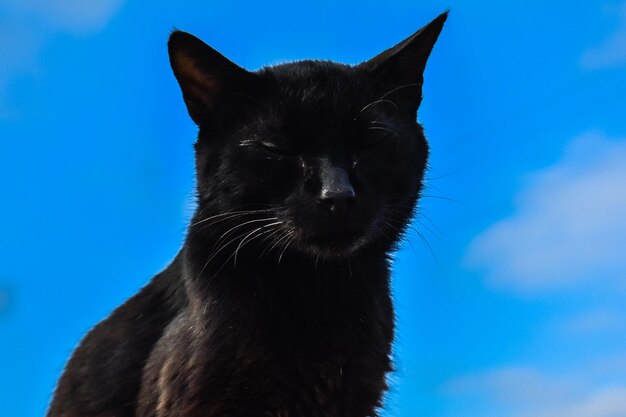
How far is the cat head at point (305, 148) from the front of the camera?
9.92 feet

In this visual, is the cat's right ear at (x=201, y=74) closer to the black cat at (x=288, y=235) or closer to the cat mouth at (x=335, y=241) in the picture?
the black cat at (x=288, y=235)

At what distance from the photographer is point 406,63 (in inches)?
134

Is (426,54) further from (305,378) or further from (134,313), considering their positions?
(134,313)

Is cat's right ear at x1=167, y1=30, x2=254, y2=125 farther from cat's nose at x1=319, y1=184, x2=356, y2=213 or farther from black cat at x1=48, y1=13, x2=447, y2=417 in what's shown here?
cat's nose at x1=319, y1=184, x2=356, y2=213

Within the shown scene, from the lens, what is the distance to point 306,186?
2998 millimetres

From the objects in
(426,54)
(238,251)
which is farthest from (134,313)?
(426,54)

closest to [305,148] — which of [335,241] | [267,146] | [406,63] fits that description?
[267,146]

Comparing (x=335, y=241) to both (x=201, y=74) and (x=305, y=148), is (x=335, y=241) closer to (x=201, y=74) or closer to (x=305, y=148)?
(x=305, y=148)

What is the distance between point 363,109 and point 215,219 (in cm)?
74

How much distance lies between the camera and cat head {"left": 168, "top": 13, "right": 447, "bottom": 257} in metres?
3.02

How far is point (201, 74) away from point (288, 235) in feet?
2.50

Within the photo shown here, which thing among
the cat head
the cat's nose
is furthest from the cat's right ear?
the cat's nose

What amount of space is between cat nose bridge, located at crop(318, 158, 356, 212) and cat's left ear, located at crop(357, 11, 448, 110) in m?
0.58

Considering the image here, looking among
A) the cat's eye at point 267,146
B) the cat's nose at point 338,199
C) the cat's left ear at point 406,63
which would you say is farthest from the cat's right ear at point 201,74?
the cat's nose at point 338,199
